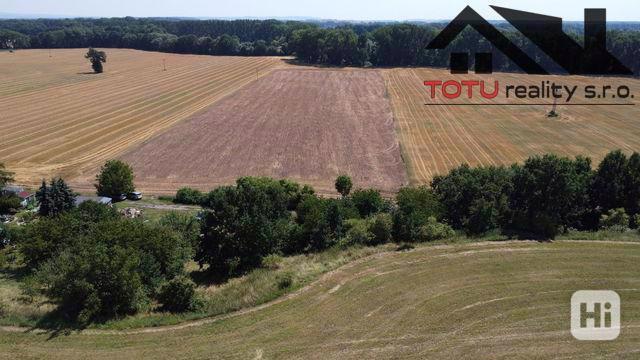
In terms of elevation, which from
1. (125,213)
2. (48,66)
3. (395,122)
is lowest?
(125,213)

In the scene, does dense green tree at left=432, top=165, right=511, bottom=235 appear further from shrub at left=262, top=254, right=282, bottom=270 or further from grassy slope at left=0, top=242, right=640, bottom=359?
shrub at left=262, top=254, right=282, bottom=270

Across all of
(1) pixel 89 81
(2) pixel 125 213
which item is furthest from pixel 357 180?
(1) pixel 89 81

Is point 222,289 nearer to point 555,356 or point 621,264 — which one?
point 555,356

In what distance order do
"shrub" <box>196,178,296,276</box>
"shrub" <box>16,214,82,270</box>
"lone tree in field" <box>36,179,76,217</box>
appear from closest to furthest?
"shrub" <box>16,214,82,270</box> → "shrub" <box>196,178,296,276</box> → "lone tree in field" <box>36,179,76,217</box>

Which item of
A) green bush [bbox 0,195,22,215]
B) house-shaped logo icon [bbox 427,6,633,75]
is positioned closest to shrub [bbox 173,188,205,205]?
green bush [bbox 0,195,22,215]

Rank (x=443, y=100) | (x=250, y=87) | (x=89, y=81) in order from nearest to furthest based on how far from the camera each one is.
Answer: (x=443, y=100), (x=250, y=87), (x=89, y=81)

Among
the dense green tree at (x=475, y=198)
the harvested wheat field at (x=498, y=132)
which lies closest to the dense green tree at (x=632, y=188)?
the dense green tree at (x=475, y=198)
